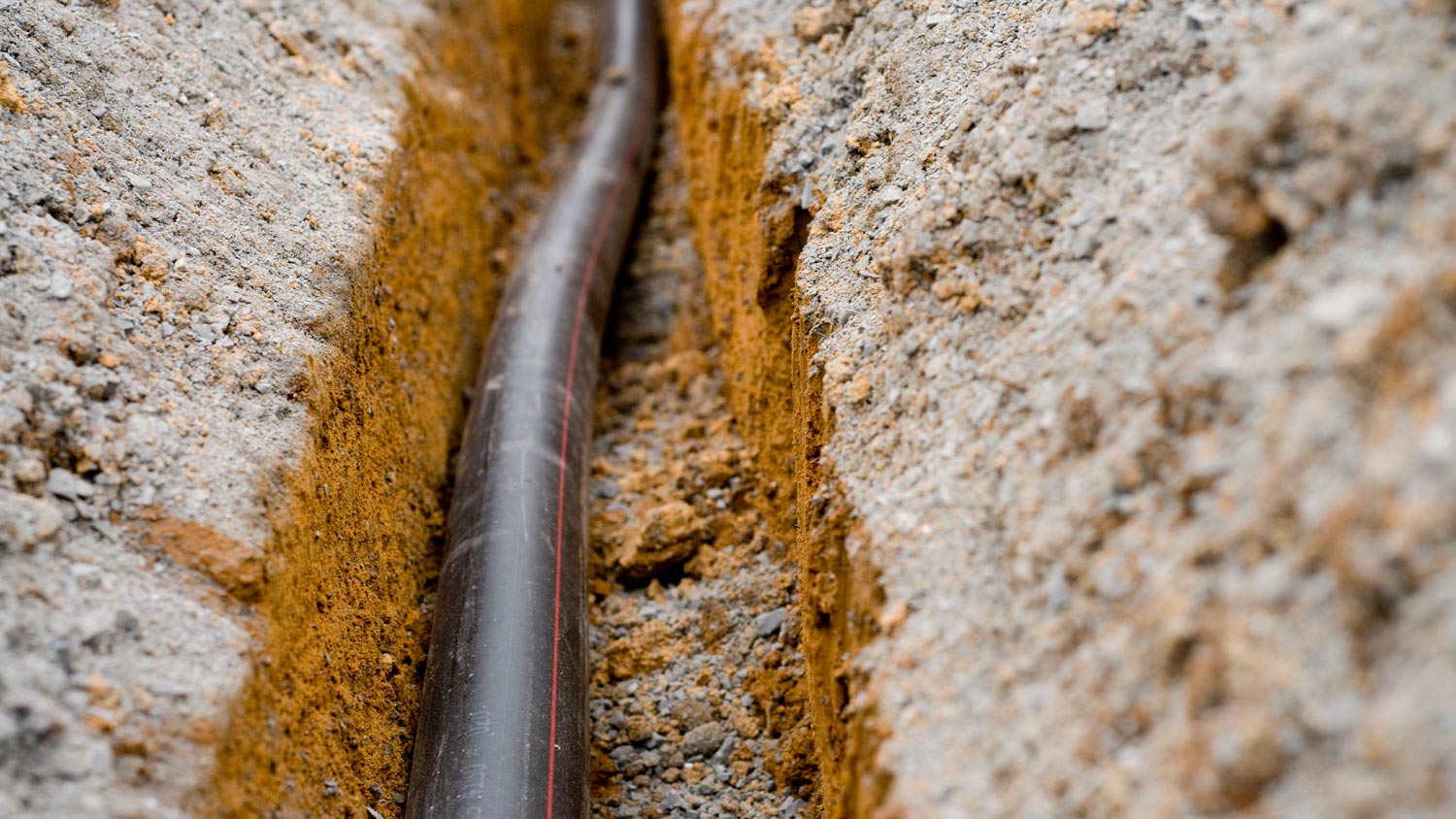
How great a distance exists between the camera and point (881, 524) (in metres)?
4.16

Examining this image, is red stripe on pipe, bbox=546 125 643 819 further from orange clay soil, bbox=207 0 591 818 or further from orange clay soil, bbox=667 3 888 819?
orange clay soil, bbox=207 0 591 818

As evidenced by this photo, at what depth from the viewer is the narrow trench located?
5.49 m

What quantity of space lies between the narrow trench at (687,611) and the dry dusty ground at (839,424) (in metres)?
0.03

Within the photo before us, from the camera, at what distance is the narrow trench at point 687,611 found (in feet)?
18.0

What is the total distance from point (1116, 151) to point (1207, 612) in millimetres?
2088

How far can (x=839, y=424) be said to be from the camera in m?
4.72

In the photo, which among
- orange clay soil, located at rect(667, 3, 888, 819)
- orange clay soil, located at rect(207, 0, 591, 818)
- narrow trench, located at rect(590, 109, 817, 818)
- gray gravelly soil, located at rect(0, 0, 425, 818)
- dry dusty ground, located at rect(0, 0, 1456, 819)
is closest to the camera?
dry dusty ground, located at rect(0, 0, 1456, 819)

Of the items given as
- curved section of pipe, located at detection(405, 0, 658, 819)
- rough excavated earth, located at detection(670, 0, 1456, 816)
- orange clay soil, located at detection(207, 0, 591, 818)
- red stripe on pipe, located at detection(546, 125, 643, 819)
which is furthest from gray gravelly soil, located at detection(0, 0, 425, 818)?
rough excavated earth, located at detection(670, 0, 1456, 816)

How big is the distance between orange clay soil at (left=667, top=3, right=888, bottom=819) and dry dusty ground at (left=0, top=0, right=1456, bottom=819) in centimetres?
4

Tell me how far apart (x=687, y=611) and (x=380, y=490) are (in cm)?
206

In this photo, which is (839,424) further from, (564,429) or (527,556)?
(564,429)

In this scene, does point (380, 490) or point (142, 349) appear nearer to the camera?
point (142, 349)

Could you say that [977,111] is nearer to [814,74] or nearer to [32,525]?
[814,74]

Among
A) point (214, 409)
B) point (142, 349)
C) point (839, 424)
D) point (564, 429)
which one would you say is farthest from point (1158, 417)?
point (142, 349)
